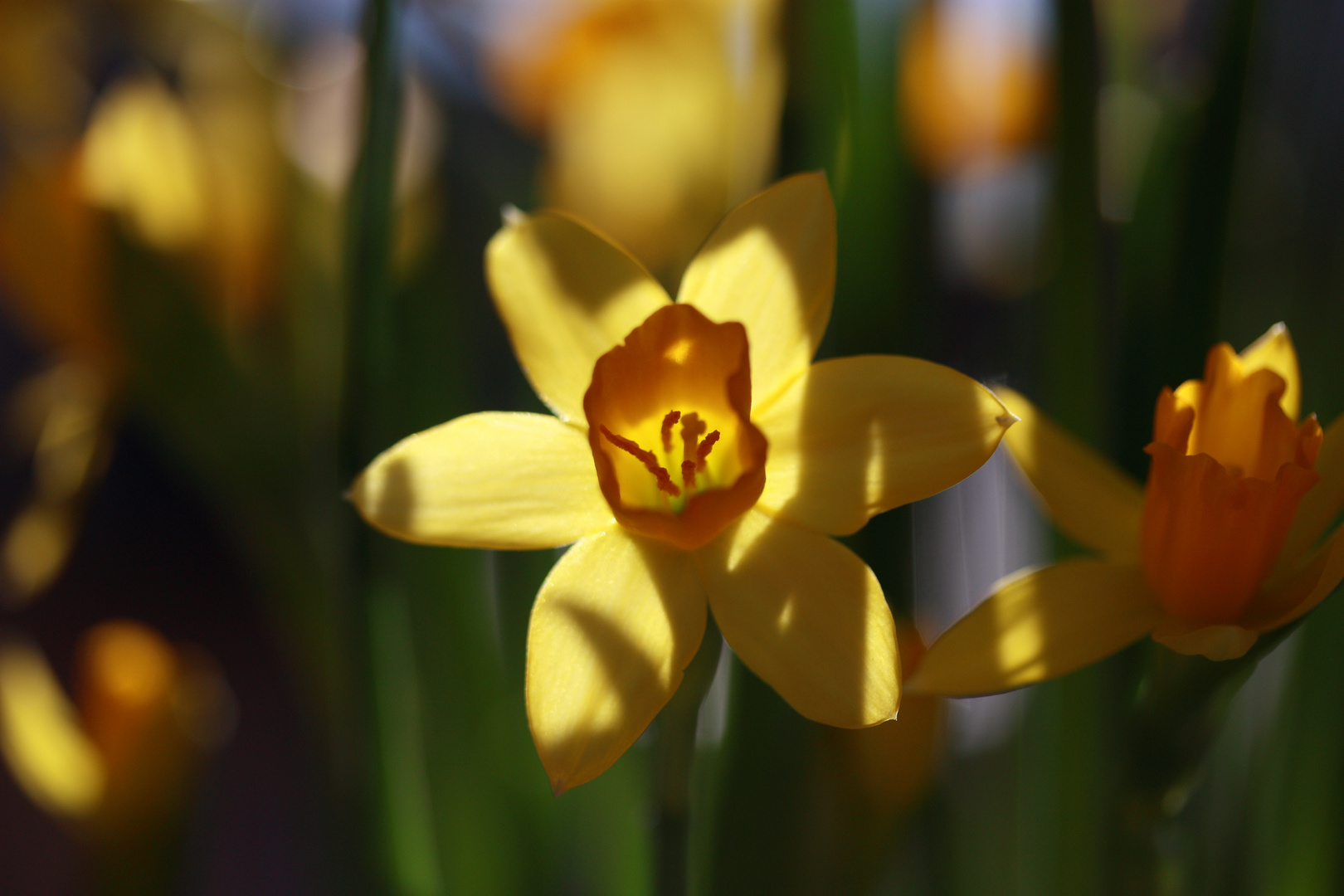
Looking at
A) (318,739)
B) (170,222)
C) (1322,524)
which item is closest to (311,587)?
(318,739)

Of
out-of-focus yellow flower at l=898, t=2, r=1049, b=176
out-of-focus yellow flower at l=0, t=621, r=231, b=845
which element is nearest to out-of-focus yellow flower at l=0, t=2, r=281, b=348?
out-of-focus yellow flower at l=0, t=621, r=231, b=845

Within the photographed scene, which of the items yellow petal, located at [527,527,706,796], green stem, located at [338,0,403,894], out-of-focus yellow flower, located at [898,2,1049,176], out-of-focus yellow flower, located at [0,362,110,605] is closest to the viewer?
yellow petal, located at [527,527,706,796]

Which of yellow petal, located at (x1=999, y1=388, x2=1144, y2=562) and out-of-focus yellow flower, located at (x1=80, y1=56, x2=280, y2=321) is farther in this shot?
out-of-focus yellow flower, located at (x1=80, y1=56, x2=280, y2=321)

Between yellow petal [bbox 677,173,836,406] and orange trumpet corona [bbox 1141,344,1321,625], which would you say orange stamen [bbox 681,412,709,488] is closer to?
yellow petal [bbox 677,173,836,406]

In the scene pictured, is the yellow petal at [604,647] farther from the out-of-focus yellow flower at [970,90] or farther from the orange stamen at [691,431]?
the out-of-focus yellow flower at [970,90]

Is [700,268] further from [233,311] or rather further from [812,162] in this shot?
[233,311]
